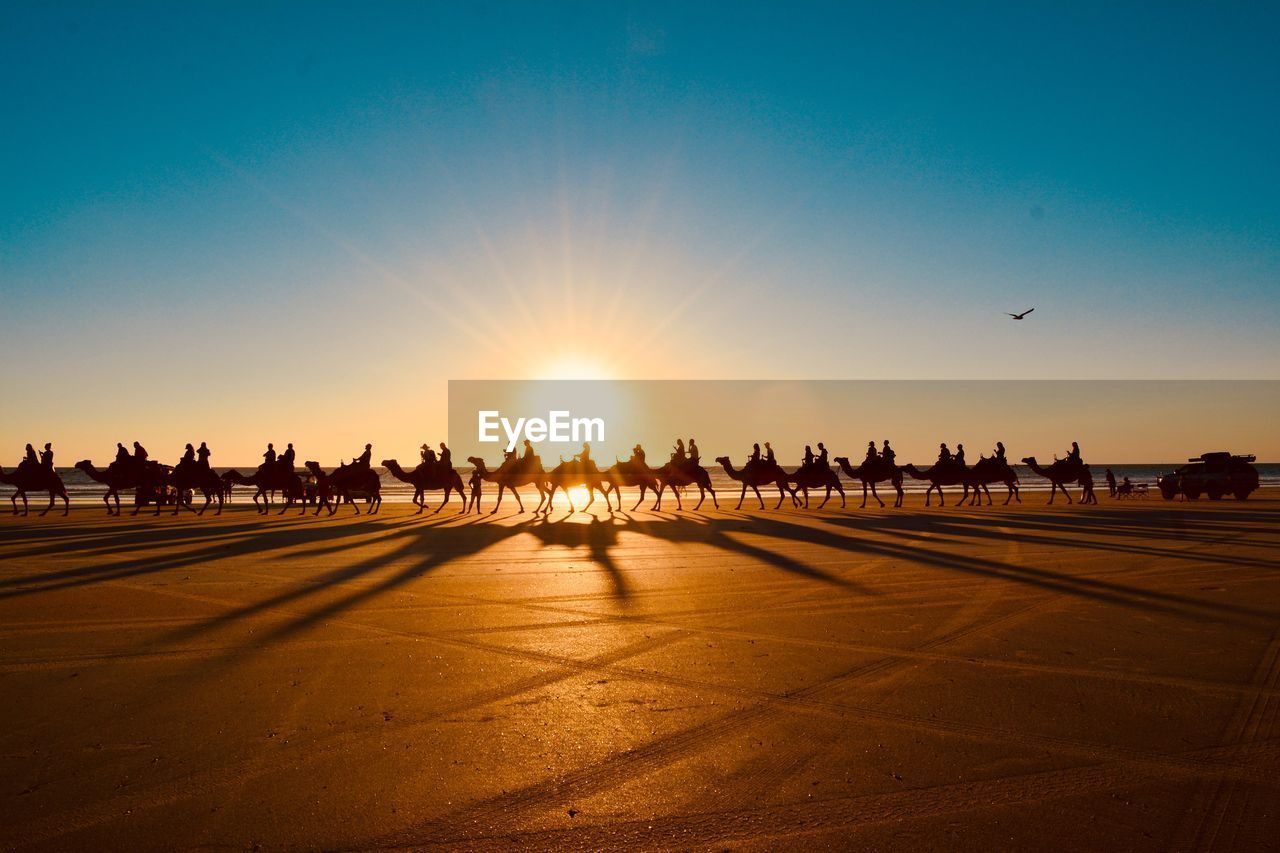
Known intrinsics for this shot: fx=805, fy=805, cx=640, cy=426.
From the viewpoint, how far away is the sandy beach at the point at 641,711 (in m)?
3.75

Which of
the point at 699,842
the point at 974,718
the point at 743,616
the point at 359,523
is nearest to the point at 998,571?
the point at 743,616

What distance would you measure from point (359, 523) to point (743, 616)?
18.7 meters

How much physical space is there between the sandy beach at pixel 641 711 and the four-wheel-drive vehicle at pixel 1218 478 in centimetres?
3239

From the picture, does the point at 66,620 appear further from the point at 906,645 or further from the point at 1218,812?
the point at 1218,812

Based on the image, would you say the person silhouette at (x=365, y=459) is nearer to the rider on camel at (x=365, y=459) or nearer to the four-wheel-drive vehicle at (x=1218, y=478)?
the rider on camel at (x=365, y=459)

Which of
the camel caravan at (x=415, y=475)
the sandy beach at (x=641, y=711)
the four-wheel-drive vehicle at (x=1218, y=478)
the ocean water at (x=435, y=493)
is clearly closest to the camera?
the sandy beach at (x=641, y=711)

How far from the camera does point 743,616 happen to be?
28.1 feet

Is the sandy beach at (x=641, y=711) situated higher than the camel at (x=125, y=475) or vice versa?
the camel at (x=125, y=475)

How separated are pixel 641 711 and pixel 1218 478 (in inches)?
1704

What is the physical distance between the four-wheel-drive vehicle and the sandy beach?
32.4 m

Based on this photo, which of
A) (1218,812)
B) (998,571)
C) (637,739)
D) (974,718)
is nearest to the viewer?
(1218,812)

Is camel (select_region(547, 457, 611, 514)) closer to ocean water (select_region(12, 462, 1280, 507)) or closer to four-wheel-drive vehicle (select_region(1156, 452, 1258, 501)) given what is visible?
ocean water (select_region(12, 462, 1280, 507))

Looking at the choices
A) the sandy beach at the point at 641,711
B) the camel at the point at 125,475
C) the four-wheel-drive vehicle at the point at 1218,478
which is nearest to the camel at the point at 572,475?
the camel at the point at 125,475

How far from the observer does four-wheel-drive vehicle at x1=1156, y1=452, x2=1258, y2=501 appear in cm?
3831
